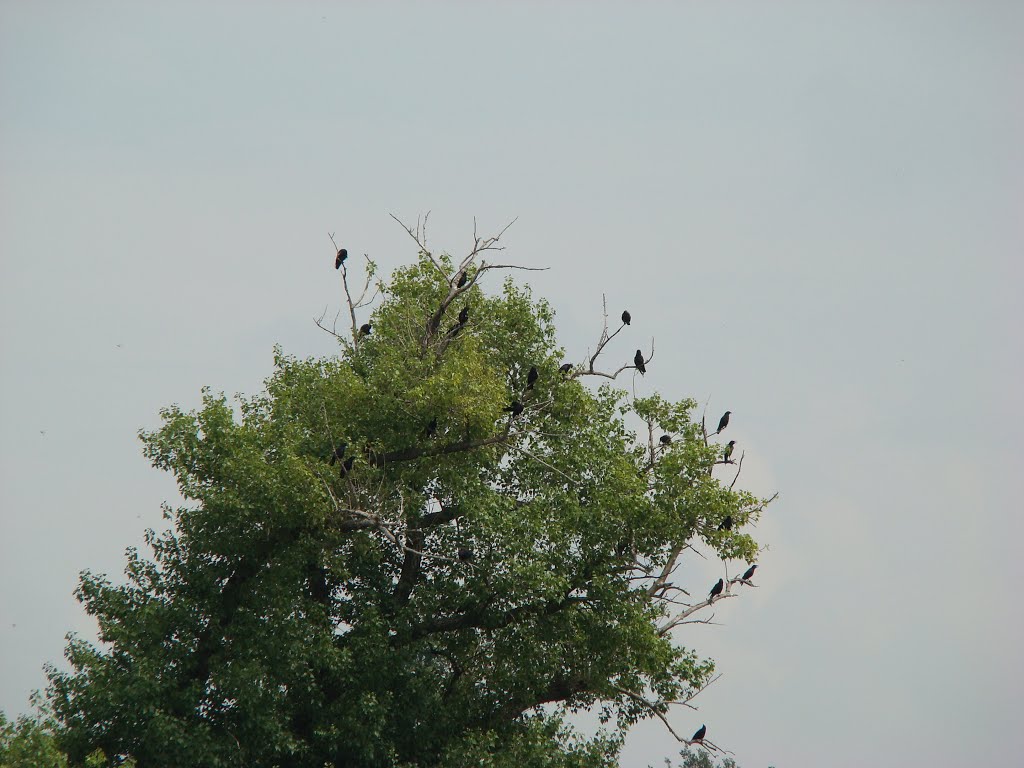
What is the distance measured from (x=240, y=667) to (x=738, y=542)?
27.2 ft

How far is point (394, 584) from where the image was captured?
2222cm

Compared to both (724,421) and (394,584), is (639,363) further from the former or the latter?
(394,584)

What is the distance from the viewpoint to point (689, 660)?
70.1 feet

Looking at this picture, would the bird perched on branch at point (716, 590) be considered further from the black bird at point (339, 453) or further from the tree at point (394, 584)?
the black bird at point (339, 453)

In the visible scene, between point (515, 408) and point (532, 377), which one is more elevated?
point (532, 377)

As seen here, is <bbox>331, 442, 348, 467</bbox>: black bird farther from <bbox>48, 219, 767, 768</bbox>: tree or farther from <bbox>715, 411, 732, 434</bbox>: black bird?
<bbox>715, 411, 732, 434</bbox>: black bird

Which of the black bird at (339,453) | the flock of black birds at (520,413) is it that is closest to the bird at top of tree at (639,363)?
the flock of black birds at (520,413)

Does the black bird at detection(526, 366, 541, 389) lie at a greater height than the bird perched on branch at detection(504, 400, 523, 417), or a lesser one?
greater

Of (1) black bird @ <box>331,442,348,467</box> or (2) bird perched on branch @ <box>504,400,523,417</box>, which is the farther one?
(2) bird perched on branch @ <box>504,400,523,417</box>

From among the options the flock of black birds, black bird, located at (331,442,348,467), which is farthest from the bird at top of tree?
black bird, located at (331,442,348,467)

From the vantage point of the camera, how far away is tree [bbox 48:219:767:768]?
19.8 m

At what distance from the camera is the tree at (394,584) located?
19750mm

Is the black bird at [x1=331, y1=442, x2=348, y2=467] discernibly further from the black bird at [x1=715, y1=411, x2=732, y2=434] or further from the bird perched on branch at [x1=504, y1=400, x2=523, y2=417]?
the black bird at [x1=715, y1=411, x2=732, y2=434]

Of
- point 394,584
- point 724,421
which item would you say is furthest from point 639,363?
point 394,584
